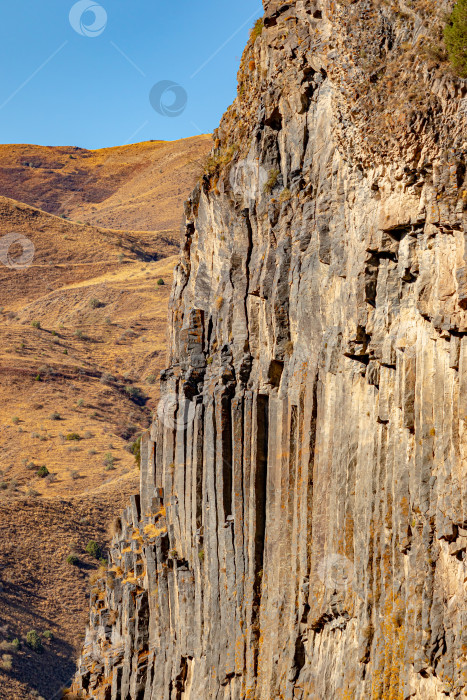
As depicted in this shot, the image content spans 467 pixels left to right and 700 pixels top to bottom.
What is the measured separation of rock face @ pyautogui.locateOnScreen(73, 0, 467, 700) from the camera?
1114 cm

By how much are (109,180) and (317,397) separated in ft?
371

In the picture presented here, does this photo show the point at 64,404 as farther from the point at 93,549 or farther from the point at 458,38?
the point at 458,38

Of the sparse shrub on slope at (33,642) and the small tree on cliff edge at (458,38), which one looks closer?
the small tree on cliff edge at (458,38)

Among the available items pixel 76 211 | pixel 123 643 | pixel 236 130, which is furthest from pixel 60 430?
pixel 76 211

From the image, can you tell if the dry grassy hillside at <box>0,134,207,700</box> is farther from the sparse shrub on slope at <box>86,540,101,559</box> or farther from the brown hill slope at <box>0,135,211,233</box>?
the brown hill slope at <box>0,135,211,233</box>

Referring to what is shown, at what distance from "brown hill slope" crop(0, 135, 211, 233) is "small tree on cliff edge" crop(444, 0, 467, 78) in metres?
84.0

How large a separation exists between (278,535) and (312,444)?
217 cm

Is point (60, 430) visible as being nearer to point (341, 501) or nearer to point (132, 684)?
point (132, 684)

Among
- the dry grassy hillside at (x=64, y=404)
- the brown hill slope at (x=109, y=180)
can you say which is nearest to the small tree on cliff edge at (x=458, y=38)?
the dry grassy hillside at (x=64, y=404)

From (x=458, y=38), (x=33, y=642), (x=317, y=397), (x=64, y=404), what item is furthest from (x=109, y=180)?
(x=458, y=38)

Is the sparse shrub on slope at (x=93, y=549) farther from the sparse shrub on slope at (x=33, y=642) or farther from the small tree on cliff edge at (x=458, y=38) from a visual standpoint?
the small tree on cliff edge at (x=458, y=38)

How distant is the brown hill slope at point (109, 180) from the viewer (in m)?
102

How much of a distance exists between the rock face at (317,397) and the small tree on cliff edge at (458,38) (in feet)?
0.88

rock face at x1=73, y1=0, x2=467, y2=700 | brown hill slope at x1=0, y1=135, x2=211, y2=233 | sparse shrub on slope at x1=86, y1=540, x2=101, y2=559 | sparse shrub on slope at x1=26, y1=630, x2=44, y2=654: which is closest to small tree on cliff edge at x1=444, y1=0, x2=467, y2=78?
rock face at x1=73, y1=0, x2=467, y2=700
